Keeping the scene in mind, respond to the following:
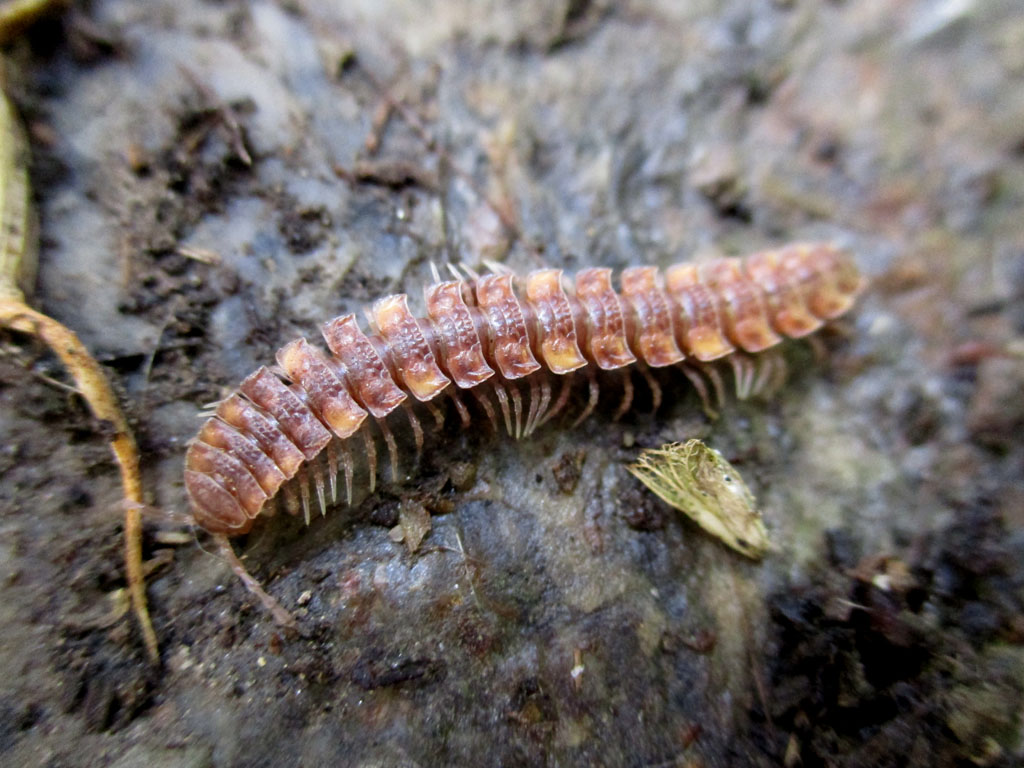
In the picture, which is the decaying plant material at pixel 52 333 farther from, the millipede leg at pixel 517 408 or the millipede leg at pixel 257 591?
the millipede leg at pixel 517 408

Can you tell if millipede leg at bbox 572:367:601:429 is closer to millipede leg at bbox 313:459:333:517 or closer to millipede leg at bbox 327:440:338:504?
millipede leg at bbox 327:440:338:504

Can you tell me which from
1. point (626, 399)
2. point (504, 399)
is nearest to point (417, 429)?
point (504, 399)

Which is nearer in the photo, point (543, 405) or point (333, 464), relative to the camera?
point (333, 464)

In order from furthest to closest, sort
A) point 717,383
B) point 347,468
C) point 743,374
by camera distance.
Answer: point 743,374 → point 717,383 → point 347,468

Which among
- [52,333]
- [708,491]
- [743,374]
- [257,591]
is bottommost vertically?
[708,491]

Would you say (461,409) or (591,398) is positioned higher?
(461,409)

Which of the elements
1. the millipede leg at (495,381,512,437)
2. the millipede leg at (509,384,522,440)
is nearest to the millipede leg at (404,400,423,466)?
the millipede leg at (495,381,512,437)

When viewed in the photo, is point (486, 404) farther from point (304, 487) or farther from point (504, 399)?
point (304, 487)
